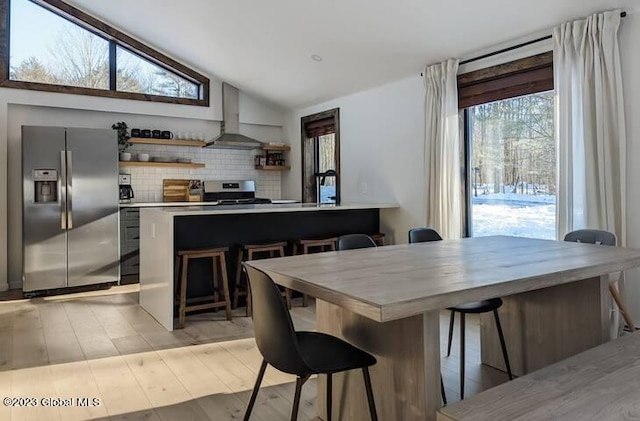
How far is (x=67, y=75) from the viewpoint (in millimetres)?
5734

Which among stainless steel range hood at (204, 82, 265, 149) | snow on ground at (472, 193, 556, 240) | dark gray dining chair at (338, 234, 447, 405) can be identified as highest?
stainless steel range hood at (204, 82, 265, 149)

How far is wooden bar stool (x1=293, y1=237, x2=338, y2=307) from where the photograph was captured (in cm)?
446

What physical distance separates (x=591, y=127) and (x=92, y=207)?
16.9 feet

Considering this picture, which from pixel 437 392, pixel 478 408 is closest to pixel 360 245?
pixel 437 392

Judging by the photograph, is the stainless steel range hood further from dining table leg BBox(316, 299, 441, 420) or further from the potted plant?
dining table leg BBox(316, 299, 441, 420)

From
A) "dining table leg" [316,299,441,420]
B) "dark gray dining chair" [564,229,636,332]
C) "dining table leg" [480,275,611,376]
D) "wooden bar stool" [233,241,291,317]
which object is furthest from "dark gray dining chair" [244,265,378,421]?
"wooden bar stool" [233,241,291,317]

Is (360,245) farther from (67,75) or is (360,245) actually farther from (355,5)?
(67,75)

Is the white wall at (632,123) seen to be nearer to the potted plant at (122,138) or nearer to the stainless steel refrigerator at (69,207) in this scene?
the stainless steel refrigerator at (69,207)

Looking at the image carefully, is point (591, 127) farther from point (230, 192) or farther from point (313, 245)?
point (230, 192)

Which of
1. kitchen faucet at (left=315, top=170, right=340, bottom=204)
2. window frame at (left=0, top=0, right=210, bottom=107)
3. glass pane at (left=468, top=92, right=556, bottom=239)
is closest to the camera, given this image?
glass pane at (left=468, top=92, right=556, bottom=239)

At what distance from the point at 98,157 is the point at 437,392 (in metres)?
4.98

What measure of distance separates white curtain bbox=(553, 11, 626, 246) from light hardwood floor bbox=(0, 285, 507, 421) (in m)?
1.30

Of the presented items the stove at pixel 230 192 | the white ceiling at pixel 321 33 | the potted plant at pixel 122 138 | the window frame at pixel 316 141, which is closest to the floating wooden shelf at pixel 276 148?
the window frame at pixel 316 141

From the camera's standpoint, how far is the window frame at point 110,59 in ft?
17.5
